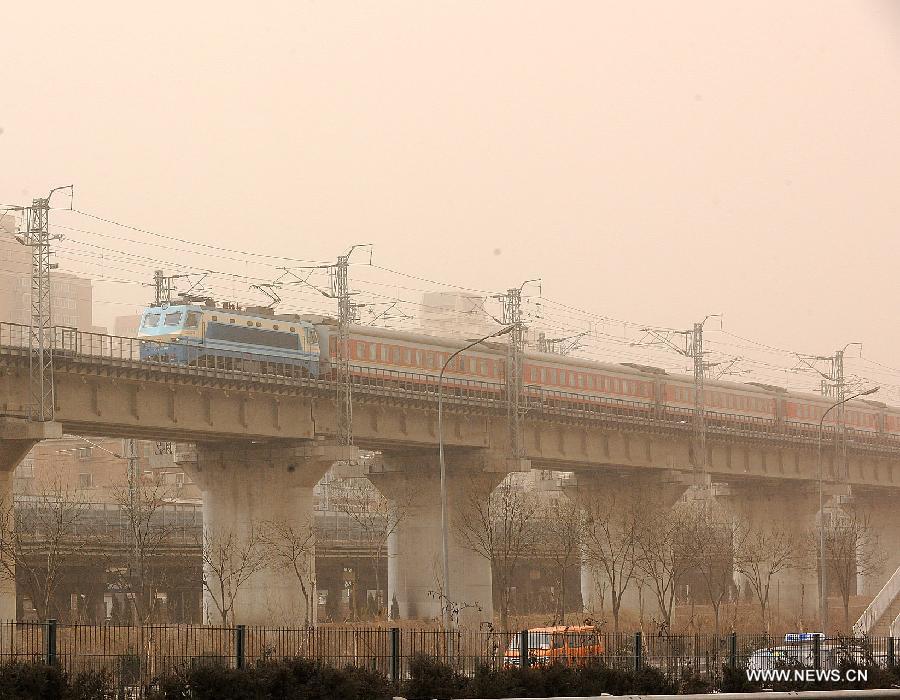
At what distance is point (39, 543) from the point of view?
83.2 metres

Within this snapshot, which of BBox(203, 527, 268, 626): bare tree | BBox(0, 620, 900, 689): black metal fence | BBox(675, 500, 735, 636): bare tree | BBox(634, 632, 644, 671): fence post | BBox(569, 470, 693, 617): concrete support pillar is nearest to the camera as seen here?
BBox(0, 620, 900, 689): black metal fence

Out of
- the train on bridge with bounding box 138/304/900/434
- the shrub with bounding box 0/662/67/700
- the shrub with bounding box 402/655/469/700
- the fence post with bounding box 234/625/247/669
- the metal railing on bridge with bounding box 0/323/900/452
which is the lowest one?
the shrub with bounding box 402/655/469/700

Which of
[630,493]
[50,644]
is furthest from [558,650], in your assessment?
[630,493]

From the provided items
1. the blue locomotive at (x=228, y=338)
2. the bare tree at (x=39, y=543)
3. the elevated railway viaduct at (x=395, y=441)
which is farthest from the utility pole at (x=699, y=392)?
the bare tree at (x=39, y=543)

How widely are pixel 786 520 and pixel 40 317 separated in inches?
2697

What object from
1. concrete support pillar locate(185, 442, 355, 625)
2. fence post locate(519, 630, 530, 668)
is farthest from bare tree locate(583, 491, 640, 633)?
fence post locate(519, 630, 530, 668)

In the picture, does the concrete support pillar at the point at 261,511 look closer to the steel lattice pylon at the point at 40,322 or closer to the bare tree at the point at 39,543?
the bare tree at the point at 39,543

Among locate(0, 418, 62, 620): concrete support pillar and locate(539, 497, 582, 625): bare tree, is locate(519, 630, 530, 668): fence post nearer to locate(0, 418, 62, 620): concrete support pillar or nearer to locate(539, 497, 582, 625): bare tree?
locate(0, 418, 62, 620): concrete support pillar

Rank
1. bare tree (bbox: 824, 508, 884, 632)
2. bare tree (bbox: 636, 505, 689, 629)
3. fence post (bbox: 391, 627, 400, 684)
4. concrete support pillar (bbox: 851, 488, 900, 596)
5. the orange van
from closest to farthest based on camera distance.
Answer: fence post (bbox: 391, 627, 400, 684), the orange van, bare tree (bbox: 636, 505, 689, 629), bare tree (bbox: 824, 508, 884, 632), concrete support pillar (bbox: 851, 488, 900, 596)

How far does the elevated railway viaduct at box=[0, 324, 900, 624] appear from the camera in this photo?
2402 inches

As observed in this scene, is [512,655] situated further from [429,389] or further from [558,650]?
[429,389]

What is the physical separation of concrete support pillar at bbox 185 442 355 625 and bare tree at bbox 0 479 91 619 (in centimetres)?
722

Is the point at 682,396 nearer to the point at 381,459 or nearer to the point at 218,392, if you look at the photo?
the point at 381,459

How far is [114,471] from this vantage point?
503ft
